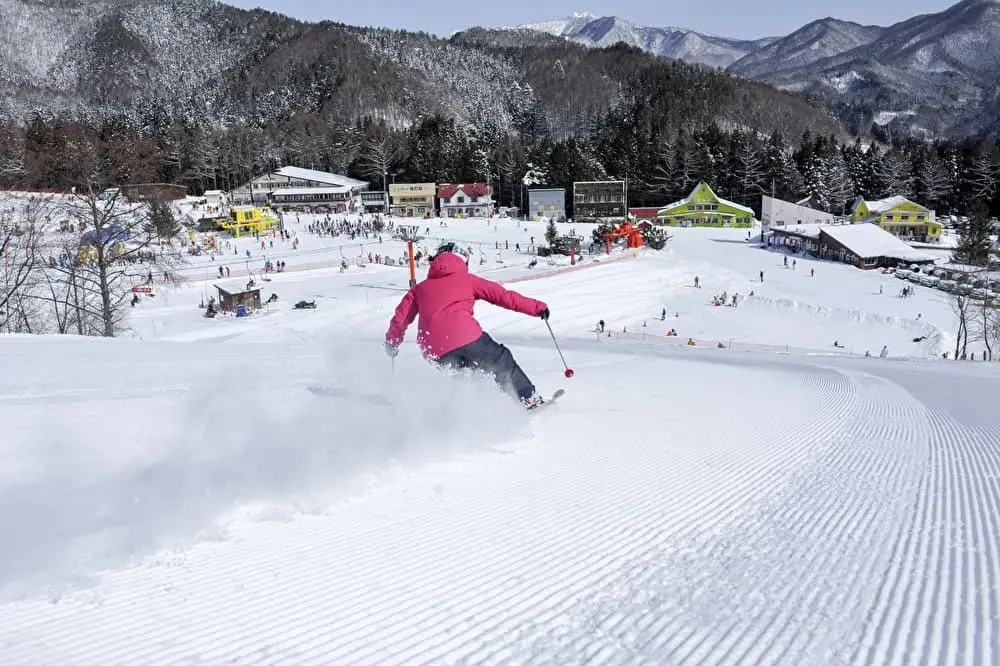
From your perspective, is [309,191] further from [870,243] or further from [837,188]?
[837,188]

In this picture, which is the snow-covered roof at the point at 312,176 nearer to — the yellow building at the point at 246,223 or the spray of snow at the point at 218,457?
the yellow building at the point at 246,223

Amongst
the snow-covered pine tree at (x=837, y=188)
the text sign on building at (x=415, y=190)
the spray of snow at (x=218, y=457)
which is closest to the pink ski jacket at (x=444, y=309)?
the spray of snow at (x=218, y=457)

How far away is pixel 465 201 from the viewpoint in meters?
72.6

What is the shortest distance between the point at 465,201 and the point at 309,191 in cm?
1924

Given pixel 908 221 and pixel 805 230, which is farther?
pixel 908 221

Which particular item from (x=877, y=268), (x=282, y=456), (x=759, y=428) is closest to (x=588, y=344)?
(x=759, y=428)

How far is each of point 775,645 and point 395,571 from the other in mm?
1658

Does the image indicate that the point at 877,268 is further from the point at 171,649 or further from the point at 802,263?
the point at 171,649

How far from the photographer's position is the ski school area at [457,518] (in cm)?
244

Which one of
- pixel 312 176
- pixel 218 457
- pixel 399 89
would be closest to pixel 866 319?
pixel 218 457

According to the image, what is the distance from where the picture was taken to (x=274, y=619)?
99.1 inches

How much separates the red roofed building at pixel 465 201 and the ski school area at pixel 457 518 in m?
65.1

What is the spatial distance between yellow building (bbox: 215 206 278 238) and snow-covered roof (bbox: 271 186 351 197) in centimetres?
1786

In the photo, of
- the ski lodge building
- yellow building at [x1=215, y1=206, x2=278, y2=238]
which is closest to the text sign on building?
yellow building at [x1=215, y1=206, x2=278, y2=238]
